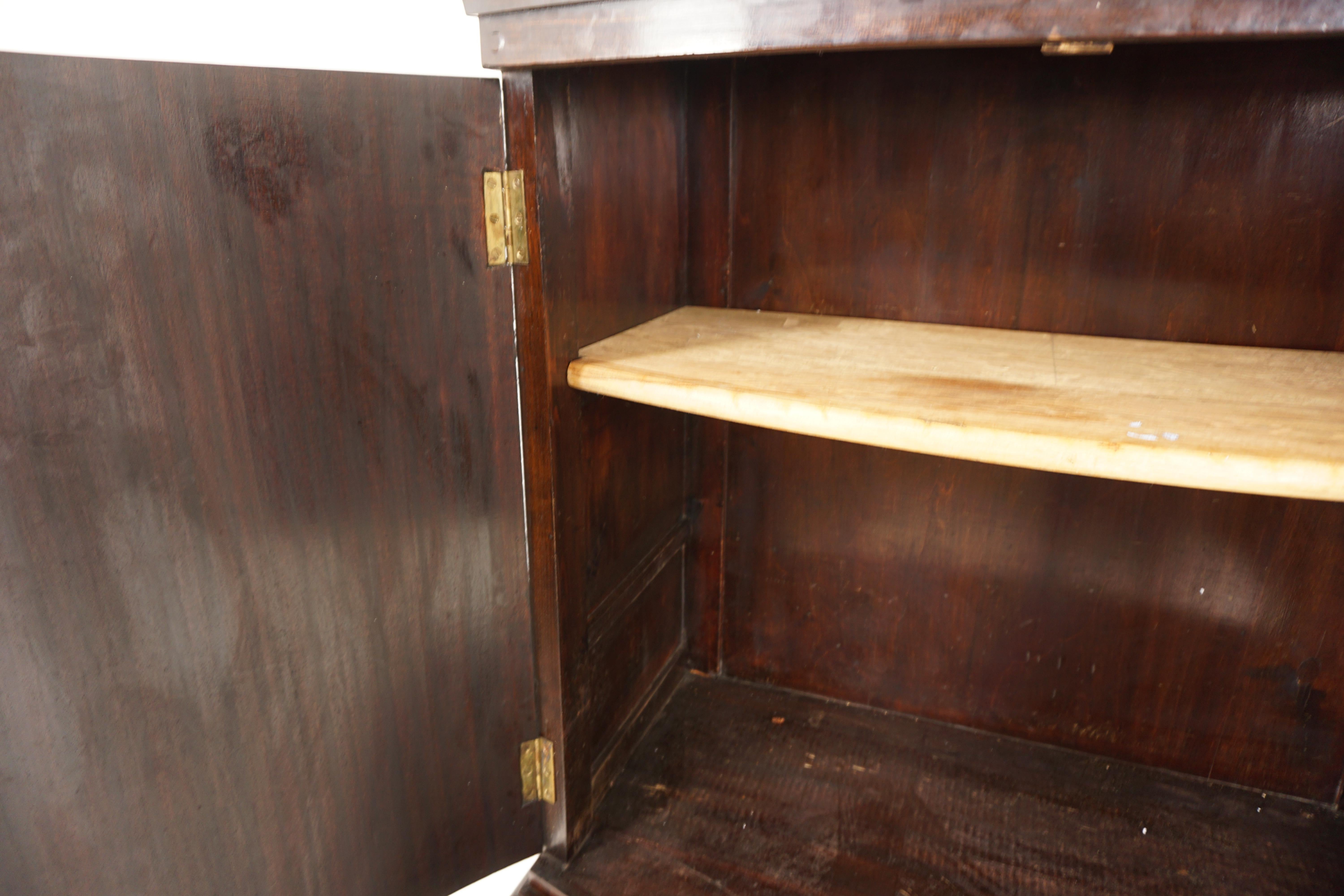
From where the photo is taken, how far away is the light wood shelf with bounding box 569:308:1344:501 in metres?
0.81

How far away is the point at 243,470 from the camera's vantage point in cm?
84

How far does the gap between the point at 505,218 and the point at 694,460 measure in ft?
2.33

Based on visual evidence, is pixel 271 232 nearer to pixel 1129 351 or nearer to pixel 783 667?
pixel 1129 351

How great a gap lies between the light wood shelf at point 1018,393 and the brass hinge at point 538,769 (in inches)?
21.1

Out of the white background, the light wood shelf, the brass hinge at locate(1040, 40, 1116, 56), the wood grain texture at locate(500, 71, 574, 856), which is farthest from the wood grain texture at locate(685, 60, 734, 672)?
the brass hinge at locate(1040, 40, 1116, 56)

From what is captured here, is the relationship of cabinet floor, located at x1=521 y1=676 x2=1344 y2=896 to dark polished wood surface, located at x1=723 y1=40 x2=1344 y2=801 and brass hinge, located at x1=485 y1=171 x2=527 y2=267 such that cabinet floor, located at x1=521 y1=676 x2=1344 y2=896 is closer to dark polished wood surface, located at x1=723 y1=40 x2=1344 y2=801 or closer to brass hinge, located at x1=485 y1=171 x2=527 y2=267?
dark polished wood surface, located at x1=723 y1=40 x2=1344 y2=801

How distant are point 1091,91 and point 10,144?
128 centimetres

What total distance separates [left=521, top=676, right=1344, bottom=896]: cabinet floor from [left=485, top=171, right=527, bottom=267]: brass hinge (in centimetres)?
91

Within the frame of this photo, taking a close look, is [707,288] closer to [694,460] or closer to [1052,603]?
[694,460]

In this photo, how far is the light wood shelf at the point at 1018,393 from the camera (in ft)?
2.66

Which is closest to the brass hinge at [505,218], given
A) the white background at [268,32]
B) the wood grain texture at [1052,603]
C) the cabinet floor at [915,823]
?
Answer: the white background at [268,32]

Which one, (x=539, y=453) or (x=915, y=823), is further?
(x=915, y=823)

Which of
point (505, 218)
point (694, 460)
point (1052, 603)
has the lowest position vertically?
point (1052, 603)

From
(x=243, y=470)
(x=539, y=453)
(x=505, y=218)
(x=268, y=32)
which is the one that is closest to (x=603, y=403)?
(x=539, y=453)
